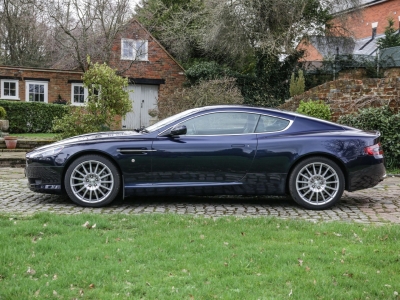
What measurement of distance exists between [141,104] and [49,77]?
16.3ft

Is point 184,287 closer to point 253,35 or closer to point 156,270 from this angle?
point 156,270

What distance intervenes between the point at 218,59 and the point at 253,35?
17.5 ft

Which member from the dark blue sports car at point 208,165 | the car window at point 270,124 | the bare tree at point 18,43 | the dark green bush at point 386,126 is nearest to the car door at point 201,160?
the dark blue sports car at point 208,165

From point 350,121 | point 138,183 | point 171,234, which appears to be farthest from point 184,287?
point 350,121

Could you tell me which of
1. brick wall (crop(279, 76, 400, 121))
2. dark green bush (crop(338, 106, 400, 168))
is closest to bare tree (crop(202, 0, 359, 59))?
brick wall (crop(279, 76, 400, 121))

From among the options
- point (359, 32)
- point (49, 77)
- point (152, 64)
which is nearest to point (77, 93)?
point (49, 77)

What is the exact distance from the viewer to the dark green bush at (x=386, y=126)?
1059cm

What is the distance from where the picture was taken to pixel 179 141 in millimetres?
6539

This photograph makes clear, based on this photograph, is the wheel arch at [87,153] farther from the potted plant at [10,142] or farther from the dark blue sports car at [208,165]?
the potted plant at [10,142]

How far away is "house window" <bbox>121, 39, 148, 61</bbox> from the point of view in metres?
26.1

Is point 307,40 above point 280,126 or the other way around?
above

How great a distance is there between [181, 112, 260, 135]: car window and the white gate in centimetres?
1946

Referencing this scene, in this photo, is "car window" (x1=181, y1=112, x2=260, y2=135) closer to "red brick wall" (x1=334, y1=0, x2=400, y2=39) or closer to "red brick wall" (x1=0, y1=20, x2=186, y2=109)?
"red brick wall" (x1=0, y1=20, x2=186, y2=109)

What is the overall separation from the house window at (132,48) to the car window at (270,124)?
20.1m
